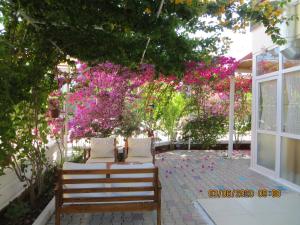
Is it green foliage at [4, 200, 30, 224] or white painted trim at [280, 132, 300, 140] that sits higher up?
white painted trim at [280, 132, 300, 140]

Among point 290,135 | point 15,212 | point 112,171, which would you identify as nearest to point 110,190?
point 112,171

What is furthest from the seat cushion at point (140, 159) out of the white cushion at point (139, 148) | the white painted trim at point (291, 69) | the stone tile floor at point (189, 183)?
the white painted trim at point (291, 69)

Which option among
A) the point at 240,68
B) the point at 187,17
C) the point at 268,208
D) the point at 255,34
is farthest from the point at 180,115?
the point at 187,17

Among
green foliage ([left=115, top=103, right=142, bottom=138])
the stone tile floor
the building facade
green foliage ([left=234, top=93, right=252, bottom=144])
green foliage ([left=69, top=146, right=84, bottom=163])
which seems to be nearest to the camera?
the stone tile floor

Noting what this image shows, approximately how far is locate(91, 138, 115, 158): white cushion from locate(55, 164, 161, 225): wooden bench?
302cm

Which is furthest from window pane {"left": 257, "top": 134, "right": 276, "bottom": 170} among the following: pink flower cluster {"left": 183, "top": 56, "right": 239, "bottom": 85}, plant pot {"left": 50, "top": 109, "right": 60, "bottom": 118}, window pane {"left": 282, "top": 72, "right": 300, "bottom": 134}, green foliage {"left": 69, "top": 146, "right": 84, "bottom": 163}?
plant pot {"left": 50, "top": 109, "right": 60, "bottom": 118}

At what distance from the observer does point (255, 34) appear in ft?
24.6

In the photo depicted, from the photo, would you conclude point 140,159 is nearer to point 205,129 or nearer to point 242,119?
point 205,129

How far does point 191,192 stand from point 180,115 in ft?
17.1

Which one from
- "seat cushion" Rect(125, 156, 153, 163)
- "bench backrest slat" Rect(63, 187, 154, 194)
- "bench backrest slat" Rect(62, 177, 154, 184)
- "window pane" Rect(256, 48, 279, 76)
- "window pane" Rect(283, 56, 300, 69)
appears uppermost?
"window pane" Rect(256, 48, 279, 76)

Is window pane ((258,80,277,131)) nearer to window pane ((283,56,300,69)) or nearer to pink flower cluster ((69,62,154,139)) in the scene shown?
window pane ((283,56,300,69))

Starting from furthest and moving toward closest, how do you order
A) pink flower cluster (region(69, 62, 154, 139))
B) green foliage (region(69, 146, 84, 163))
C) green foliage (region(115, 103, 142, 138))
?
green foliage (region(115, 103, 142, 138)), pink flower cluster (region(69, 62, 154, 139)), green foliage (region(69, 146, 84, 163))

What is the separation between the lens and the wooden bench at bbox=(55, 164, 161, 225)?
12.0ft

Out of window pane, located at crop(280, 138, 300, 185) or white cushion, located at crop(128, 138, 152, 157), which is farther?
white cushion, located at crop(128, 138, 152, 157)
